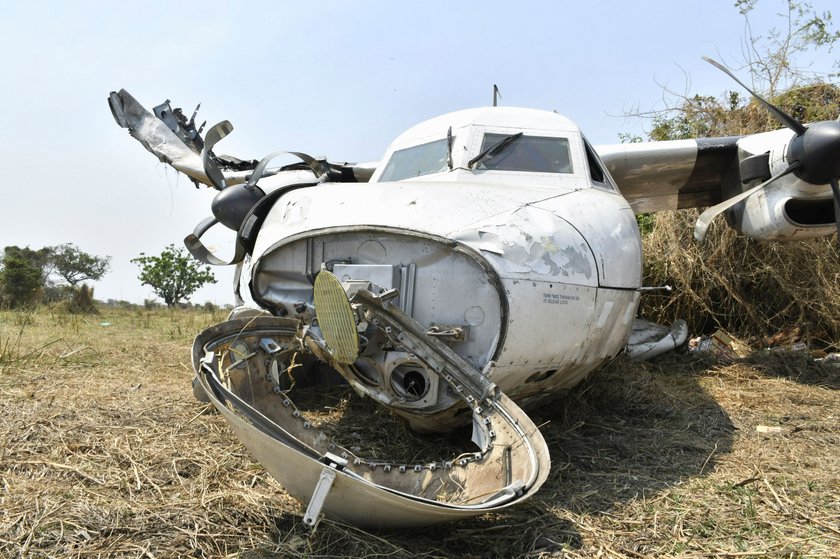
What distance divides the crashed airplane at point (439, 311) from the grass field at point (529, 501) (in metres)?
0.34

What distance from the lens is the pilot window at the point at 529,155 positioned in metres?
5.41

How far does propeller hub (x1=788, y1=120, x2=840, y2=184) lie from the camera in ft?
21.2

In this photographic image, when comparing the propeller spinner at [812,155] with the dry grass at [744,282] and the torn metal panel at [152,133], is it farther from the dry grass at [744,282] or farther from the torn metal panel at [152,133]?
the torn metal panel at [152,133]

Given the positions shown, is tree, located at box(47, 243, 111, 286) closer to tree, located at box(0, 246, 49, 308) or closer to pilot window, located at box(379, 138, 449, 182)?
tree, located at box(0, 246, 49, 308)

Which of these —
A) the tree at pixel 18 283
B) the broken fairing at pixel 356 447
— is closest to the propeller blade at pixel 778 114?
the broken fairing at pixel 356 447

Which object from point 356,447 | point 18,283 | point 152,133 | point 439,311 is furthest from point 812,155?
point 18,283

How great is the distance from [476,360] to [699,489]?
149 centimetres

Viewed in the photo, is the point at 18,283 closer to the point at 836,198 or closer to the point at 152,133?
the point at 152,133

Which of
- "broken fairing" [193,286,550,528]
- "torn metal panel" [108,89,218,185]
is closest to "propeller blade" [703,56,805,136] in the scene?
"broken fairing" [193,286,550,528]

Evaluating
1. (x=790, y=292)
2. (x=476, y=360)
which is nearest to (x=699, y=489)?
(x=476, y=360)

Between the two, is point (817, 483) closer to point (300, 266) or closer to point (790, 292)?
point (300, 266)

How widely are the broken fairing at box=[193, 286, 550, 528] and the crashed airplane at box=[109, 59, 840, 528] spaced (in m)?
0.01

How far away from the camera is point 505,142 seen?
5.56m

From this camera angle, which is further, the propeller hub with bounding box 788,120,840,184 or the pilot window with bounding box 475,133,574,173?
the propeller hub with bounding box 788,120,840,184
